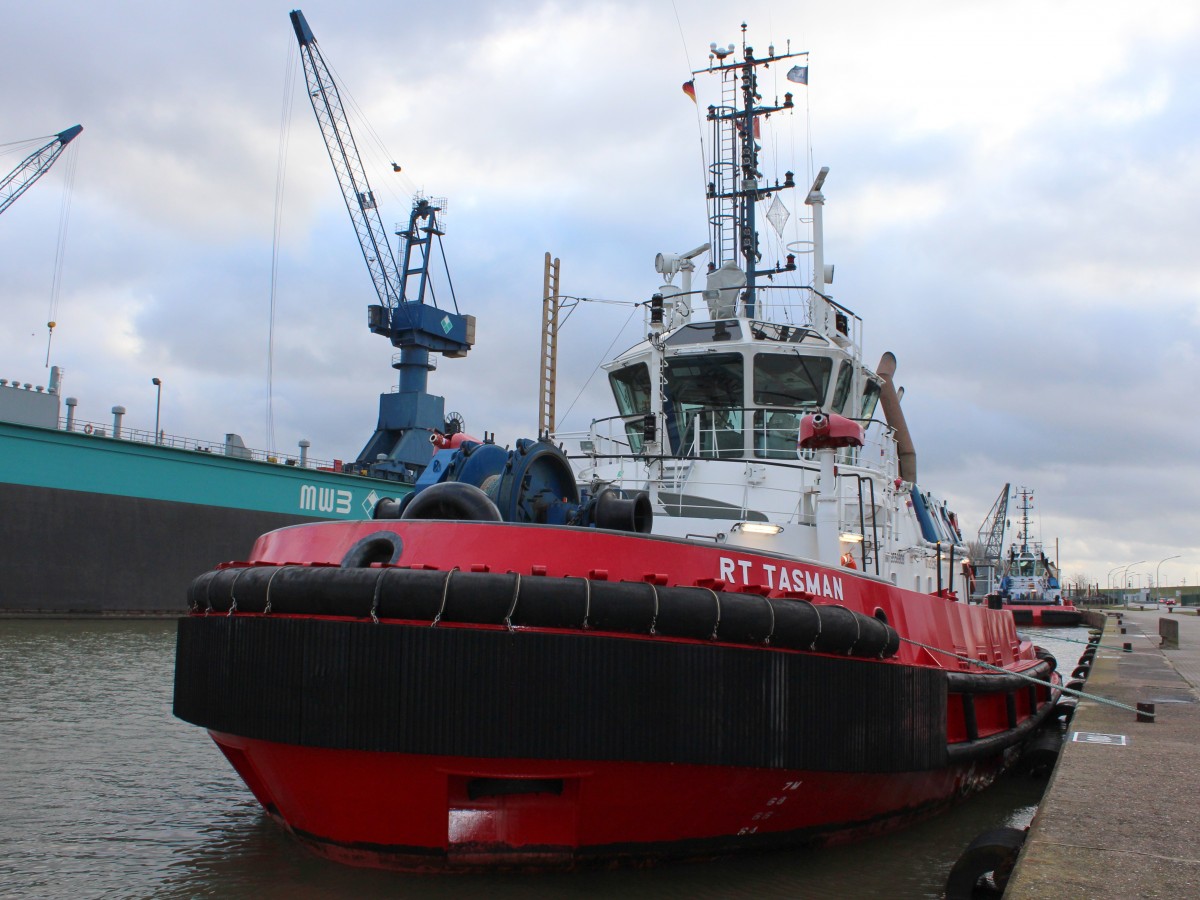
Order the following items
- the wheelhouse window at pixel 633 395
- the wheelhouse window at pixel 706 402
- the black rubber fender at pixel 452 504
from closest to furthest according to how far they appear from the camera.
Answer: the black rubber fender at pixel 452 504 → the wheelhouse window at pixel 706 402 → the wheelhouse window at pixel 633 395

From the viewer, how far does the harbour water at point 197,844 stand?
4711 mm

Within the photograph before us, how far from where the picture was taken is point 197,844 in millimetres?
5711

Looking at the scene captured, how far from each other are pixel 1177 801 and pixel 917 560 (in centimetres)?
421

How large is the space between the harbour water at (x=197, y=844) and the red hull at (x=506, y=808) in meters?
0.12

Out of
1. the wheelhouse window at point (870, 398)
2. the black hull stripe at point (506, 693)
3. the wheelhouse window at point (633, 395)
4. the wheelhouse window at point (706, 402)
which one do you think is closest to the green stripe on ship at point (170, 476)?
the wheelhouse window at point (633, 395)

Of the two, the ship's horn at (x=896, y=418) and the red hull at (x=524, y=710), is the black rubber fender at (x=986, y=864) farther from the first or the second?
the ship's horn at (x=896, y=418)

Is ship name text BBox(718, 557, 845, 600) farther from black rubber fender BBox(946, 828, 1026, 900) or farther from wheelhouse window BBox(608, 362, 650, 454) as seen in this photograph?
wheelhouse window BBox(608, 362, 650, 454)

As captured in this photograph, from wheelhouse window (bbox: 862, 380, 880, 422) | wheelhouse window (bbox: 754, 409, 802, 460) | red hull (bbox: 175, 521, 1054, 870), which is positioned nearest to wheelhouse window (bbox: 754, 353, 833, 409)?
wheelhouse window (bbox: 754, 409, 802, 460)

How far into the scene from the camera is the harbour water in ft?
15.5

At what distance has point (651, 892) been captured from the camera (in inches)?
182

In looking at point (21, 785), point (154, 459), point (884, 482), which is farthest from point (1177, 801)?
point (154, 459)

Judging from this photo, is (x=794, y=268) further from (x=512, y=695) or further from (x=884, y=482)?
(x=512, y=695)

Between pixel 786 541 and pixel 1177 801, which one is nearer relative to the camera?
pixel 1177 801

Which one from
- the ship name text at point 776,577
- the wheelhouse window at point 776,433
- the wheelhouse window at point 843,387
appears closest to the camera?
the ship name text at point 776,577
